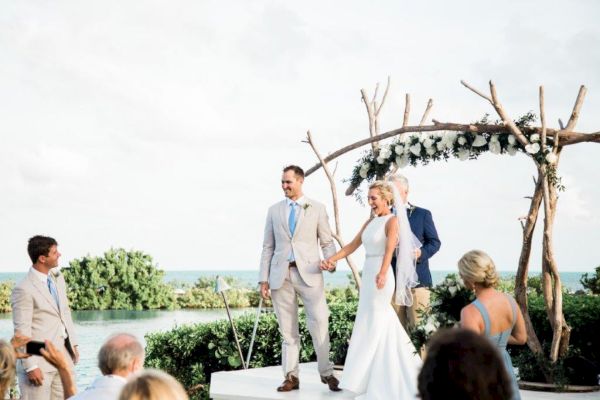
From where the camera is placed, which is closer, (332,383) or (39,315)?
(39,315)

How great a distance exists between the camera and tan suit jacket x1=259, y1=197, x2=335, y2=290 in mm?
7371

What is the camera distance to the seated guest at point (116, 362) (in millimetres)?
3500

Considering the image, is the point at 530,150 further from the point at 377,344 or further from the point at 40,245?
the point at 40,245

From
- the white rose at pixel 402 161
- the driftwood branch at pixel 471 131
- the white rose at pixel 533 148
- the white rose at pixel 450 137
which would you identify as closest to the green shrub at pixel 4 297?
the driftwood branch at pixel 471 131

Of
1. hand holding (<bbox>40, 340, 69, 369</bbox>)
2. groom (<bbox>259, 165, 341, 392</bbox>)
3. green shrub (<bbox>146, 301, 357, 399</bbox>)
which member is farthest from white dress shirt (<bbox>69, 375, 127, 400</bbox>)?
green shrub (<bbox>146, 301, 357, 399</bbox>)

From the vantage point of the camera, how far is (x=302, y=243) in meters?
7.41

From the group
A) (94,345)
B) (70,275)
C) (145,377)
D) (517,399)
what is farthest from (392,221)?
(70,275)

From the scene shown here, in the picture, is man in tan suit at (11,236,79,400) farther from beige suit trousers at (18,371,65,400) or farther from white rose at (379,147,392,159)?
white rose at (379,147,392,159)

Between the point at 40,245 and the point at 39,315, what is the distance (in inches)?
20.4

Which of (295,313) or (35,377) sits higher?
(295,313)

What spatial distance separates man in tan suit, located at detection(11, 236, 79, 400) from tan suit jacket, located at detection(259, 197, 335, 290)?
6.49ft

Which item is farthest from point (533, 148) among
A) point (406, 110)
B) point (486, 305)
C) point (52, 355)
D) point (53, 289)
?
point (52, 355)

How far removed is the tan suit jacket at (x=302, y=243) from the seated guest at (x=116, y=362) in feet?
12.6

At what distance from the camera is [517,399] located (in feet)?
14.6
